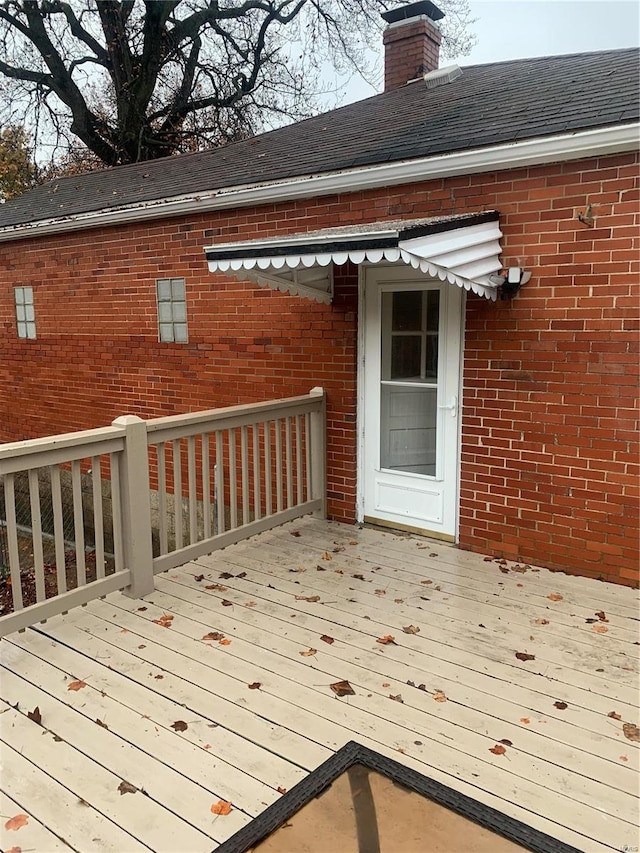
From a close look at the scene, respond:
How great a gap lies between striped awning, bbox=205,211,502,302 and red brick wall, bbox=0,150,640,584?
30 centimetres

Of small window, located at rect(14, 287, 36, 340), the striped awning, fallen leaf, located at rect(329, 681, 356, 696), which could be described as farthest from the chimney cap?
fallen leaf, located at rect(329, 681, 356, 696)

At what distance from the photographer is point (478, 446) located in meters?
4.71

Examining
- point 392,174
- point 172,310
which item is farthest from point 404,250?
point 172,310

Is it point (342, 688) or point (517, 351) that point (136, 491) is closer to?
point (342, 688)

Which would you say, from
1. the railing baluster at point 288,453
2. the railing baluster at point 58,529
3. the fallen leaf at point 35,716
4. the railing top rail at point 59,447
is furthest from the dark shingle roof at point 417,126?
the fallen leaf at point 35,716

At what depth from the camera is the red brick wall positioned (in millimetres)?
4043

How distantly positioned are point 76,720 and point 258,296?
163 inches

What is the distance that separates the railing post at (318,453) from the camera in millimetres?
5449

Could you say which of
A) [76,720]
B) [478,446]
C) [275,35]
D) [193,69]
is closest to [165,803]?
[76,720]

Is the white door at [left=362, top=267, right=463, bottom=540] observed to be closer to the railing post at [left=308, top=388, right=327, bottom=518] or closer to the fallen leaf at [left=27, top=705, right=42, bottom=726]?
the railing post at [left=308, top=388, right=327, bottom=518]

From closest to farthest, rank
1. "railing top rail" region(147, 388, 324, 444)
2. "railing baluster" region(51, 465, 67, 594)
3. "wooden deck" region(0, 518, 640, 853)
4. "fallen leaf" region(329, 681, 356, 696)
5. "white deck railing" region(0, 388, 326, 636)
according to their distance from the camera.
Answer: "wooden deck" region(0, 518, 640, 853) → "fallen leaf" region(329, 681, 356, 696) → "white deck railing" region(0, 388, 326, 636) → "railing baluster" region(51, 465, 67, 594) → "railing top rail" region(147, 388, 324, 444)

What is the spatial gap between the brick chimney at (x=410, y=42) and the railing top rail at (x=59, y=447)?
6.95 m

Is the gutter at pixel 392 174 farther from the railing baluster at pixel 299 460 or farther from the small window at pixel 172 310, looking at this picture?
the railing baluster at pixel 299 460

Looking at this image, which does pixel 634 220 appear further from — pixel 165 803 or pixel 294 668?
pixel 165 803
